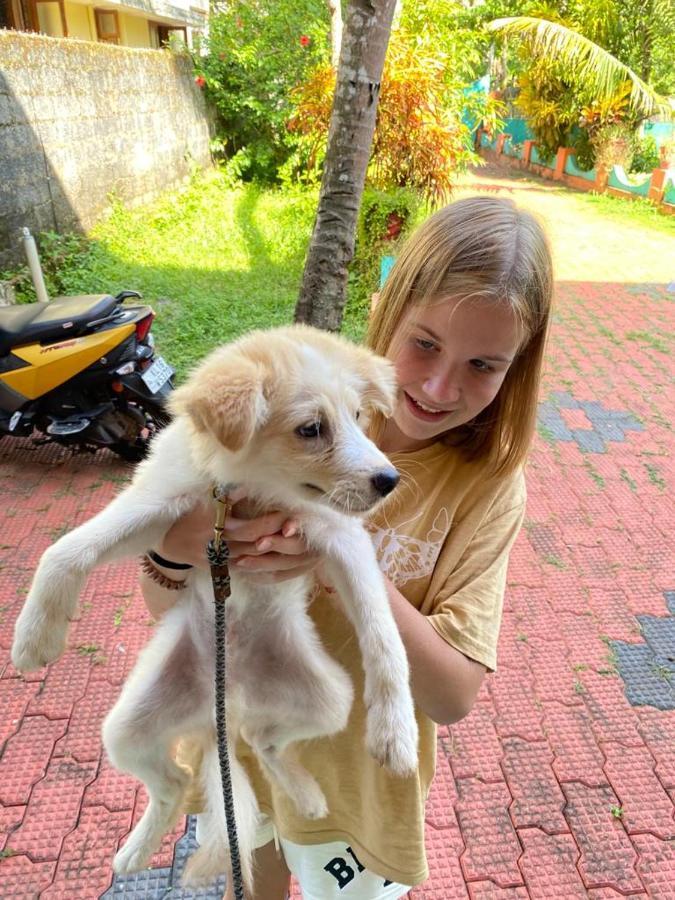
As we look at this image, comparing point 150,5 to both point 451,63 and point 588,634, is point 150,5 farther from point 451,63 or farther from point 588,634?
point 588,634

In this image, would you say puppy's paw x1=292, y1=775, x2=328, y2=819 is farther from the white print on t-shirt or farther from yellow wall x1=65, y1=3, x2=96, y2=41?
yellow wall x1=65, y1=3, x2=96, y2=41

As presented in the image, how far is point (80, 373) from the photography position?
446cm

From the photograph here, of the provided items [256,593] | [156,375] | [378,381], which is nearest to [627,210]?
[156,375]

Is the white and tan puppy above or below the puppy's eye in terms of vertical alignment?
below

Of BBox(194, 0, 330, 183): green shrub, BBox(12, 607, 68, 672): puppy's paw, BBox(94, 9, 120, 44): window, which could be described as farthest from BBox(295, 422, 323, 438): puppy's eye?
BBox(94, 9, 120, 44): window

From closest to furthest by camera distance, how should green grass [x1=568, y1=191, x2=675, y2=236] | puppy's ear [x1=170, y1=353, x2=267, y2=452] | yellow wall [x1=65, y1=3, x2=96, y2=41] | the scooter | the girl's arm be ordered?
puppy's ear [x1=170, y1=353, x2=267, y2=452]
the girl's arm
the scooter
yellow wall [x1=65, y1=3, x2=96, y2=41]
green grass [x1=568, y1=191, x2=675, y2=236]

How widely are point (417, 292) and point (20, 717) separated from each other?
8.65ft

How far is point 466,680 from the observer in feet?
5.27

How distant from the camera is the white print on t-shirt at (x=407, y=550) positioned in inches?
67.2

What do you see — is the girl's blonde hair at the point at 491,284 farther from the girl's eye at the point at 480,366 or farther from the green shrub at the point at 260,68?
the green shrub at the point at 260,68

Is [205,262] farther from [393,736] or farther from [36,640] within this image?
[393,736]

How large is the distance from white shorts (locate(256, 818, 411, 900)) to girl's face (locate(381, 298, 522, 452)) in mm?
1218

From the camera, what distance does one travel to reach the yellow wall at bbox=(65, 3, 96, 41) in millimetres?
12469

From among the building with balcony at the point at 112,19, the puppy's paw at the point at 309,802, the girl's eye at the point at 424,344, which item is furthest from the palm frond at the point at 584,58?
the puppy's paw at the point at 309,802
